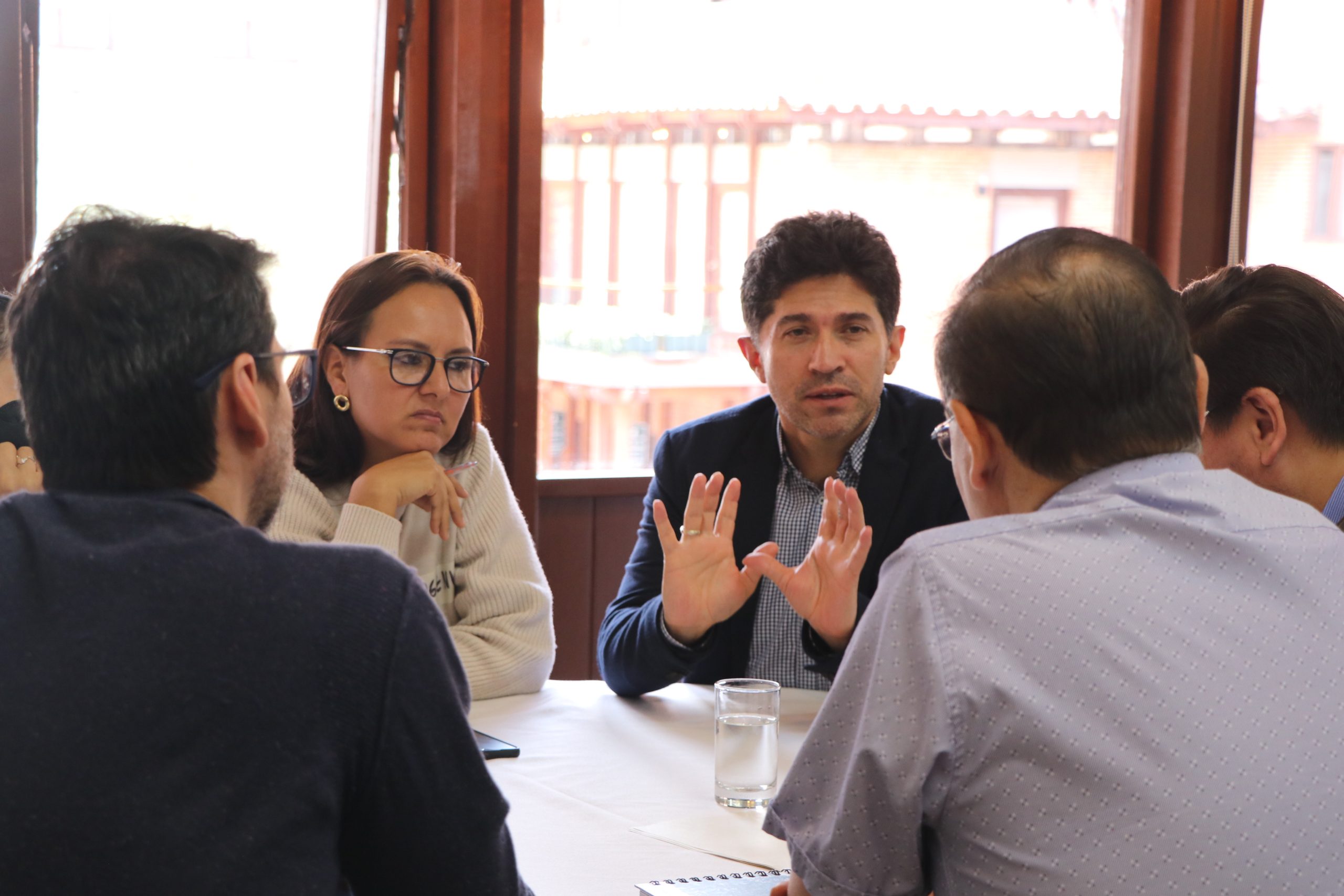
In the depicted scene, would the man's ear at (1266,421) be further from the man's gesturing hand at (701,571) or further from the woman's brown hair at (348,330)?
the woman's brown hair at (348,330)

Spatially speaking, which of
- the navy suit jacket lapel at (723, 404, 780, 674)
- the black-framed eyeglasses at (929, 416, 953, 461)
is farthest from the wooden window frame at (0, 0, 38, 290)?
the black-framed eyeglasses at (929, 416, 953, 461)

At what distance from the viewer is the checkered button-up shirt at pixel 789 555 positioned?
2.06 m

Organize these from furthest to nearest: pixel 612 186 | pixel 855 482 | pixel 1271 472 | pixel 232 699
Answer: pixel 612 186, pixel 855 482, pixel 1271 472, pixel 232 699

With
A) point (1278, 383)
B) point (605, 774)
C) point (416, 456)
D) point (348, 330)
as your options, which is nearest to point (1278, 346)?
point (1278, 383)

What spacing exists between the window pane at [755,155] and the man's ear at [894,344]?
842 millimetres

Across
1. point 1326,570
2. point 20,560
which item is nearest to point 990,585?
point 1326,570

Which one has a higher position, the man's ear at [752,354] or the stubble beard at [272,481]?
the man's ear at [752,354]

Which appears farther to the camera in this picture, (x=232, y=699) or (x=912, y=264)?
(x=912, y=264)

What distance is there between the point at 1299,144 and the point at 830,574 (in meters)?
2.45

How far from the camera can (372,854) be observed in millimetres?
890

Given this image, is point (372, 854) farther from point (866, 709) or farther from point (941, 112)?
point (941, 112)

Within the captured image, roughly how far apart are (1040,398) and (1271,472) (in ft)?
2.39

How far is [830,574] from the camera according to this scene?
1692 mm

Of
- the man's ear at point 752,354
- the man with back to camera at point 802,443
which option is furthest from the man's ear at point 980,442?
the man's ear at point 752,354
